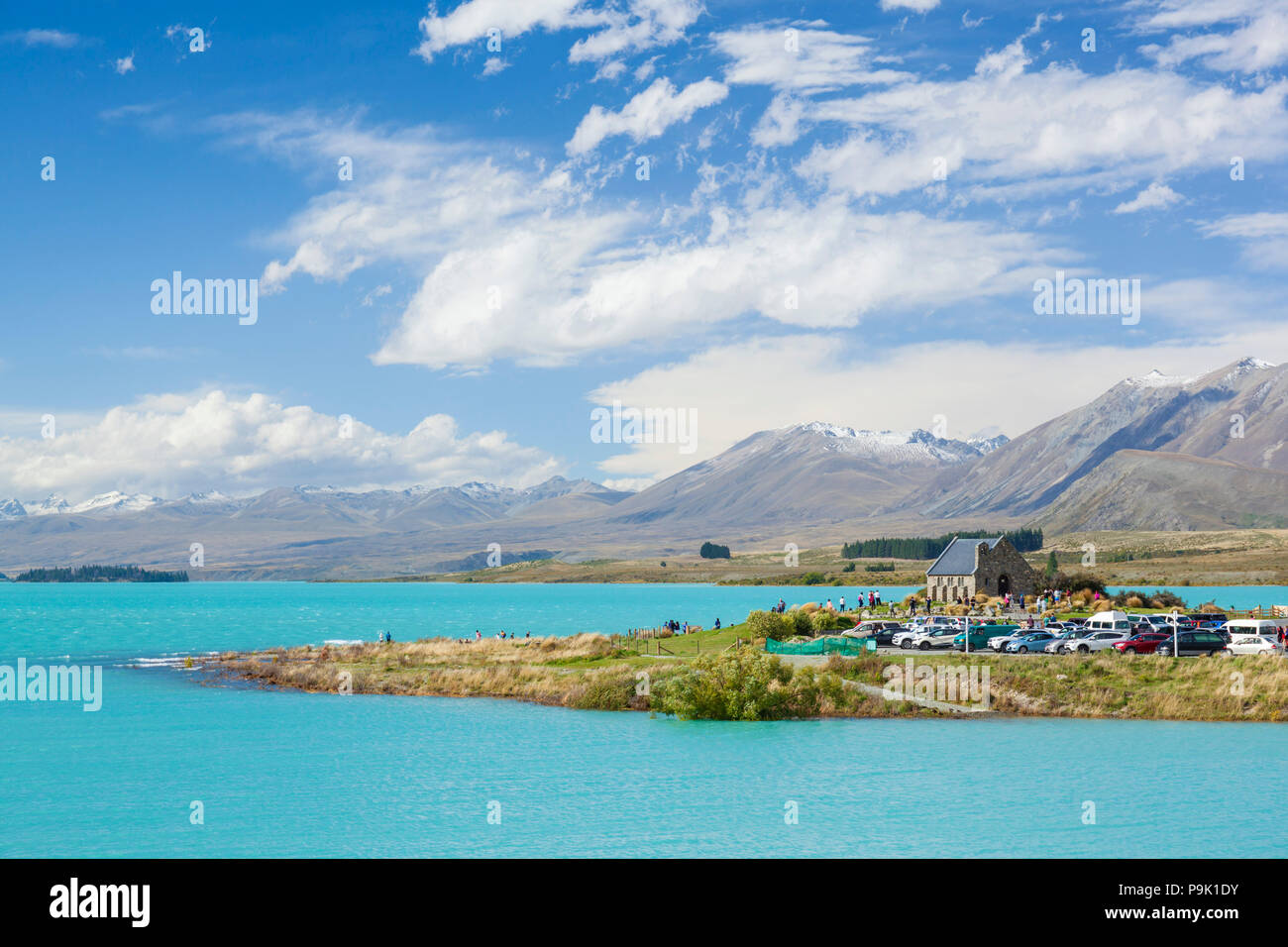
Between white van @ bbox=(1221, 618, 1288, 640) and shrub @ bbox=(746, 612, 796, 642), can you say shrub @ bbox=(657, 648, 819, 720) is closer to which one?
shrub @ bbox=(746, 612, 796, 642)

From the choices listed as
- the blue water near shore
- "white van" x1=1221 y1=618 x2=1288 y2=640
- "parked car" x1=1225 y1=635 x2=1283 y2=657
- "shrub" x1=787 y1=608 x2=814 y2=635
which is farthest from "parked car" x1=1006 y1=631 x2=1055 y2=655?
"shrub" x1=787 y1=608 x2=814 y2=635

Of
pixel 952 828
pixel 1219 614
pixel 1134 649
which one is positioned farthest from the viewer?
pixel 1219 614

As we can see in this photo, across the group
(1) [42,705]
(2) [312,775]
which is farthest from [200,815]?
(1) [42,705]

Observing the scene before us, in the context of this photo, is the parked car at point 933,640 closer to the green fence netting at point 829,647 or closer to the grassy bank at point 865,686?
the green fence netting at point 829,647

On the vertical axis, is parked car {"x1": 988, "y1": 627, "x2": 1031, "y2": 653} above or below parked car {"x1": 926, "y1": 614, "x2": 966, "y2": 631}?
below

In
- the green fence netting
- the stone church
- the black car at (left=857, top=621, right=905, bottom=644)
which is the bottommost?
the green fence netting

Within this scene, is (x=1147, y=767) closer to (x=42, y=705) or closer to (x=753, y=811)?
(x=753, y=811)
